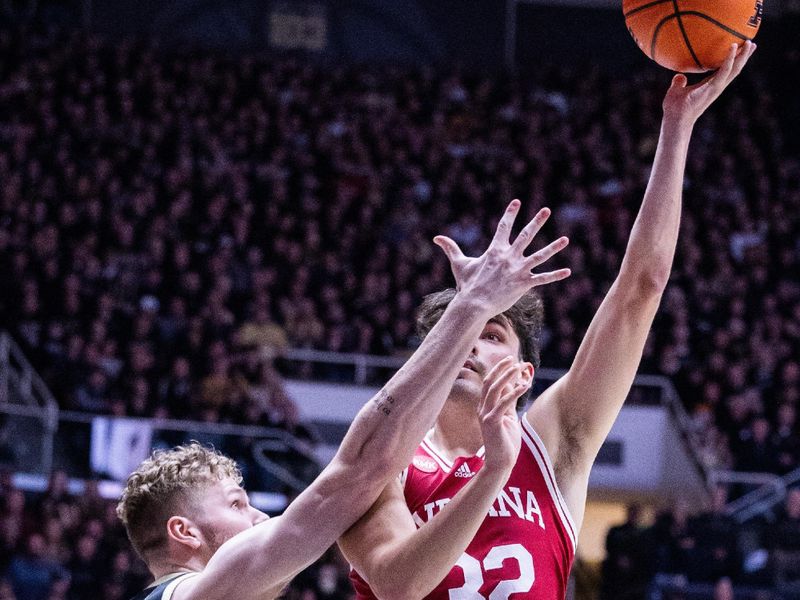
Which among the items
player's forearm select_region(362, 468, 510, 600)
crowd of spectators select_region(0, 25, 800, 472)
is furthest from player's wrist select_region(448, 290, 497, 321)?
crowd of spectators select_region(0, 25, 800, 472)

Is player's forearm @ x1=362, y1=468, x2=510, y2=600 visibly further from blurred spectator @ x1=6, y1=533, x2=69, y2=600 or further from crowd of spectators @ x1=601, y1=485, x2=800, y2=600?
crowd of spectators @ x1=601, y1=485, x2=800, y2=600

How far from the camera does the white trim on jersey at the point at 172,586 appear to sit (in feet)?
9.75

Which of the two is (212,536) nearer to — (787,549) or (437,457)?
(437,457)

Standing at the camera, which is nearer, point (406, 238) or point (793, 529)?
point (793, 529)

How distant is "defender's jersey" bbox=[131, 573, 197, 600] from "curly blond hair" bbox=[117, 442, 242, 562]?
0.14 meters

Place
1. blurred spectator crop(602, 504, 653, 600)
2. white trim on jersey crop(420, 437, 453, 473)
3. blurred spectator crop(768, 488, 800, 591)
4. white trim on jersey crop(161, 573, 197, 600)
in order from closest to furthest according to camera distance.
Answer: white trim on jersey crop(161, 573, 197, 600) < white trim on jersey crop(420, 437, 453, 473) < blurred spectator crop(768, 488, 800, 591) < blurred spectator crop(602, 504, 653, 600)

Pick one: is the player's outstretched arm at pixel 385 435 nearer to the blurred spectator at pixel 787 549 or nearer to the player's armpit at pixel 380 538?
the player's armpit at pixel 380 538

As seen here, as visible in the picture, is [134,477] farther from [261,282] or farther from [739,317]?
[739,317]

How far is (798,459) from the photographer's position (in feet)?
39.1

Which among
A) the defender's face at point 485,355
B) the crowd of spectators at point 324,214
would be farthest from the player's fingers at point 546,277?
the crowd of spectators at point 324,214

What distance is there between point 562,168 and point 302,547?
15139mm

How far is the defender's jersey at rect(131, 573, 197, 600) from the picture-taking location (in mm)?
2986

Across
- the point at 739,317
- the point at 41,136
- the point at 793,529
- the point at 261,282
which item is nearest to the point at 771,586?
the point at 793,529

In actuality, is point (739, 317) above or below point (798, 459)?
above
